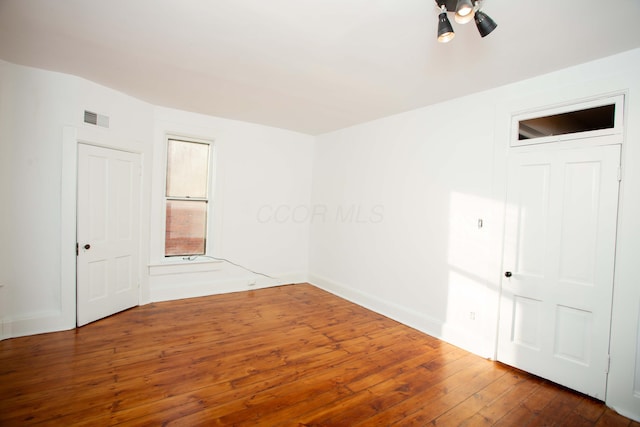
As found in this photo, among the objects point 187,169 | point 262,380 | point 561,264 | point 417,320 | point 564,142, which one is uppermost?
point 564,142

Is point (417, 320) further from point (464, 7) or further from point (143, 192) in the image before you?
point (143, 192)

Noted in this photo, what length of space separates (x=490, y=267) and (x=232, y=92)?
357cm

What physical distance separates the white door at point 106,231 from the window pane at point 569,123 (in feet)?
15.5

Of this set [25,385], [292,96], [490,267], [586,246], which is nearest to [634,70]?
[586,246]

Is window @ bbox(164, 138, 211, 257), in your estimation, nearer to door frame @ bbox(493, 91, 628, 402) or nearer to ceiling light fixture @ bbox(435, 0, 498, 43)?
ceiling light fixture @ bbox(435, 0, 498, 43)

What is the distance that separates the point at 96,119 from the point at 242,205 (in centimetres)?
227

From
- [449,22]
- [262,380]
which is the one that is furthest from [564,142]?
[262,380]

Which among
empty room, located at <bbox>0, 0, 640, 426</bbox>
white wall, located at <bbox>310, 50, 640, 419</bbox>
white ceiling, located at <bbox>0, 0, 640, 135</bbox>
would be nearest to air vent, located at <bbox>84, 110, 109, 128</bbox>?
empty room, located at <bbox>0, 0, 640, 426</bbox>

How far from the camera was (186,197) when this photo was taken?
15.3 feet

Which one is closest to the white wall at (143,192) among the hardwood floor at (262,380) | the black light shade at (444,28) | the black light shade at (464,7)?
the hardwood floor at (262,380)

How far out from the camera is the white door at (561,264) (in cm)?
244

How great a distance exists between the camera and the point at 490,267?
312 cm

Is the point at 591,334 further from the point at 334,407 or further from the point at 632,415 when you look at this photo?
the point at 334,407

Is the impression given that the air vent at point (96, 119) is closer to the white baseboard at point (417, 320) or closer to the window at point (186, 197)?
the window at point (186, 197)
